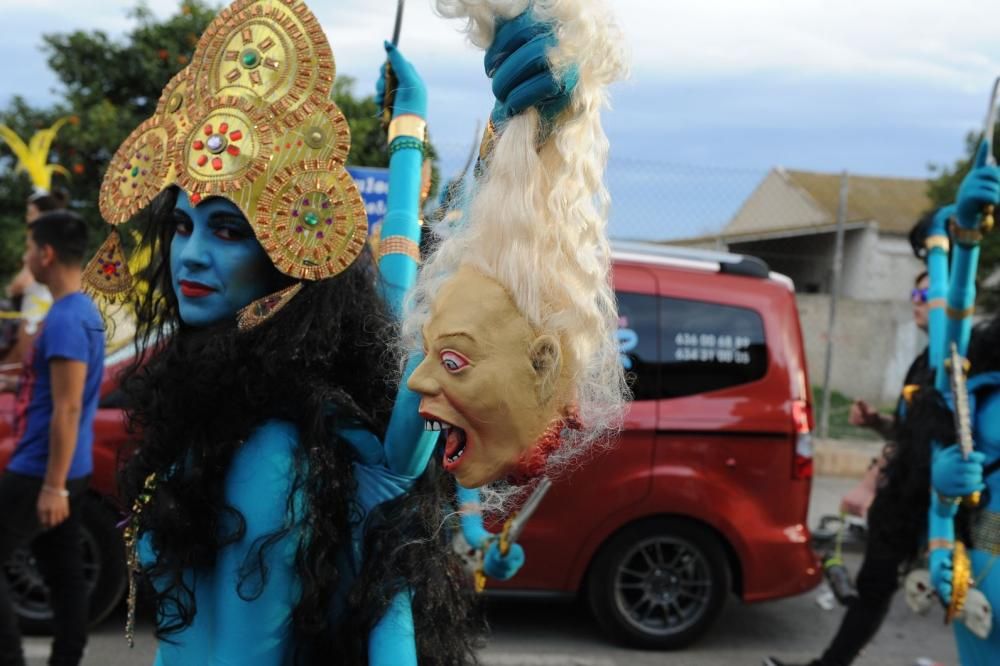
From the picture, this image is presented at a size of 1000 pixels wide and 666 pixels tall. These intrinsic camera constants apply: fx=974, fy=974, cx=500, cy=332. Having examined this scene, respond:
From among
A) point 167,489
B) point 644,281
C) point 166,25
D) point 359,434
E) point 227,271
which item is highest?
point 166,25

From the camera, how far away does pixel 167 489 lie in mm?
1681

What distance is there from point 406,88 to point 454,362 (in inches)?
31.5

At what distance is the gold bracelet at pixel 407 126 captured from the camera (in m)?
1.78

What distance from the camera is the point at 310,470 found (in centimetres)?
162

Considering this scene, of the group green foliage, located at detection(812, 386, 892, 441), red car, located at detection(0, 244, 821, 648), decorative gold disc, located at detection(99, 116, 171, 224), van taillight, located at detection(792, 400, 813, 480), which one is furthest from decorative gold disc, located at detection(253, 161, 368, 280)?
green foliage, located at detection(812, 386, 892, 441)

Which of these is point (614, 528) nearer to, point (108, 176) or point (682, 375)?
point (682, 375)

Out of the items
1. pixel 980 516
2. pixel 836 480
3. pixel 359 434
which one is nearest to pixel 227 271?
pixel 359 434

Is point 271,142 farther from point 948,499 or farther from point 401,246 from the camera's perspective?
point 948,499

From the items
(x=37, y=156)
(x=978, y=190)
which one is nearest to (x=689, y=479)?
(x=978, y=190)

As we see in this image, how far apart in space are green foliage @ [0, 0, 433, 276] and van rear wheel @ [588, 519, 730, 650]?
A: 16.2ft

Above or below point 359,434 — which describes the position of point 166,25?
above

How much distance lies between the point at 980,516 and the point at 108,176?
8.17 feet

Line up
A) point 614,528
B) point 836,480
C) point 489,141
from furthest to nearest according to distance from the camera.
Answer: point 836,480, point 614,528, point 489,141

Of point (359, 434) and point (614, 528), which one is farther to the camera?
point (614, 528)
